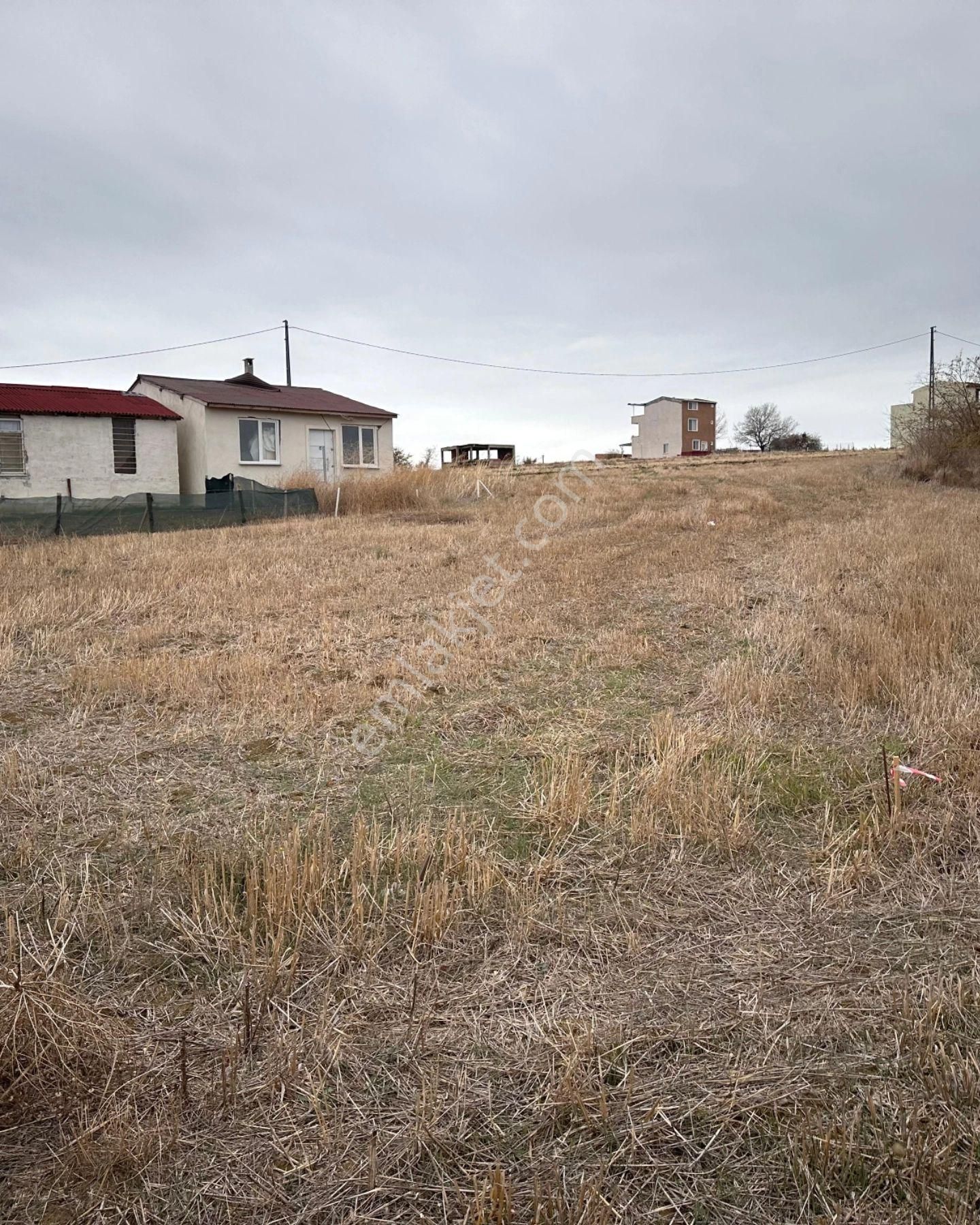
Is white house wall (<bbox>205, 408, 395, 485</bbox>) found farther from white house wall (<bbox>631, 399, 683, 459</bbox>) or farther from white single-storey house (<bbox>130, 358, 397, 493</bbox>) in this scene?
white house wall (<bbox>631, 399, 683, 459</bbox>)

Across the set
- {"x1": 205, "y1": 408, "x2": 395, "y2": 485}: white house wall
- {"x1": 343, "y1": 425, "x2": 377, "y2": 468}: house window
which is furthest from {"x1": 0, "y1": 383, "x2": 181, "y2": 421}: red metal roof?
{"x1": 343, "y1": 425, "x2": 377, "y2": 468}: house window

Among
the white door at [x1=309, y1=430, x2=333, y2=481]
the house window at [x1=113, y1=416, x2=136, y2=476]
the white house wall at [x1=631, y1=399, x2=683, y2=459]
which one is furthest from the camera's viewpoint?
the white house wall at [x1=631, y1=399, x2=683, y2=459]

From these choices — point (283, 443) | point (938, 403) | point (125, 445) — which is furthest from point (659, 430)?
point (125, 445)

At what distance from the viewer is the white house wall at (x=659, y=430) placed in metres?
78.9

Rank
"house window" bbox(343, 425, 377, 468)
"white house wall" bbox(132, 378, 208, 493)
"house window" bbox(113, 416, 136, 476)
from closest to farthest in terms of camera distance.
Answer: "house window" bbox(113, 416, 136, 476) → "white house wall" bbox(132, 378, 208, 493) → "house window" bbox(343, 425, 377, 468)

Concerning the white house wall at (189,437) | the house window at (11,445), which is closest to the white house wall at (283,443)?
the white house wall at (189,437)

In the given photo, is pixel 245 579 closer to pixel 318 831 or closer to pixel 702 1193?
pixel 318 831

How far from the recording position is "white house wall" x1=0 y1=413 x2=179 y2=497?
22266 mm

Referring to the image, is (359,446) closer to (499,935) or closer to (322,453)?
(322,453)

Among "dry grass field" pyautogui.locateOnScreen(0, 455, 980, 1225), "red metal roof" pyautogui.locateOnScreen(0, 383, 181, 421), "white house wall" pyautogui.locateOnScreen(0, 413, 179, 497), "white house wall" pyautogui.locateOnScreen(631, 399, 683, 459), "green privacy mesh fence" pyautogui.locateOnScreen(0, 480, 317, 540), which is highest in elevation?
"white house wall" pyautogui.locateOnScreen(631, 399, 683, 459)

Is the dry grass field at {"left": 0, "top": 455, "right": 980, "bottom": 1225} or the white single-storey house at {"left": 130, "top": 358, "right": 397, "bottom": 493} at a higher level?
the white single-storey house at {"left": 130, "top": 358, "right": 397, "bottom": 493}

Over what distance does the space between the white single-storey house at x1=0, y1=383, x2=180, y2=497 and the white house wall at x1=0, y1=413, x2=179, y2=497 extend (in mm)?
20

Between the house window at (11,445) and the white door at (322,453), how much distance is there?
8.92 meters

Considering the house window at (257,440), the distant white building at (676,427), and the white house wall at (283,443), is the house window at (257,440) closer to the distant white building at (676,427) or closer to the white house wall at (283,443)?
the white house wall at (283,443)
